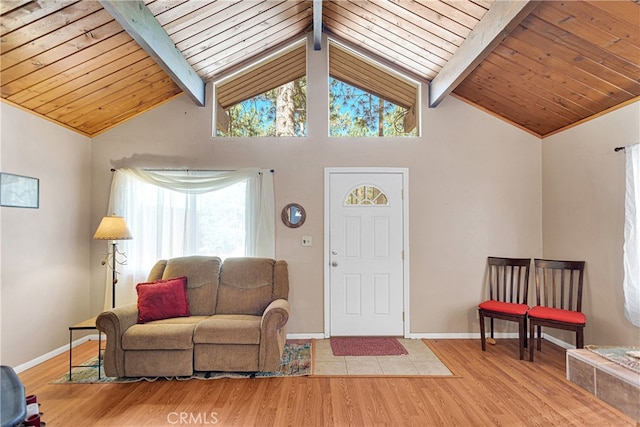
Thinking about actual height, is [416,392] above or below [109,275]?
below

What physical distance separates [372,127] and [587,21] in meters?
2.20

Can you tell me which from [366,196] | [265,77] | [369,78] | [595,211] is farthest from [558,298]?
[265,77]

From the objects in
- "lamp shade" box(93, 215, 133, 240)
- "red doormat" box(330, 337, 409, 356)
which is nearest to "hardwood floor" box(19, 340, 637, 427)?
"red doormat" box(330, 337, 409, 356)

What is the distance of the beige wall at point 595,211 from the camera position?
308 cm

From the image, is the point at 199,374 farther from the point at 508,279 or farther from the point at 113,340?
the point at 508,279

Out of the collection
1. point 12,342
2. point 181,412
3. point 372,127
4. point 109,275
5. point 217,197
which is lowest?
point 181,412

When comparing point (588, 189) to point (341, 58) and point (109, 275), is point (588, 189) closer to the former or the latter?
point (341, 58)

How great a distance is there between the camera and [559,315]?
10.6 ft

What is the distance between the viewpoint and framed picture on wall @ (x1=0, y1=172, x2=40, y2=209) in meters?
2.92

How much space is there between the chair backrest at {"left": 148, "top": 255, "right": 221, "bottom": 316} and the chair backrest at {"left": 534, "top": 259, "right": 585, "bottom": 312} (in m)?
3.55

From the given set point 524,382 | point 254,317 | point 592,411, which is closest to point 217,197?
point 254,317

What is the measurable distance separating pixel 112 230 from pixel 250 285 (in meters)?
1.51

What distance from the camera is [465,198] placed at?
13.5 ft

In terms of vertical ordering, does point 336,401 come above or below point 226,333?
below
